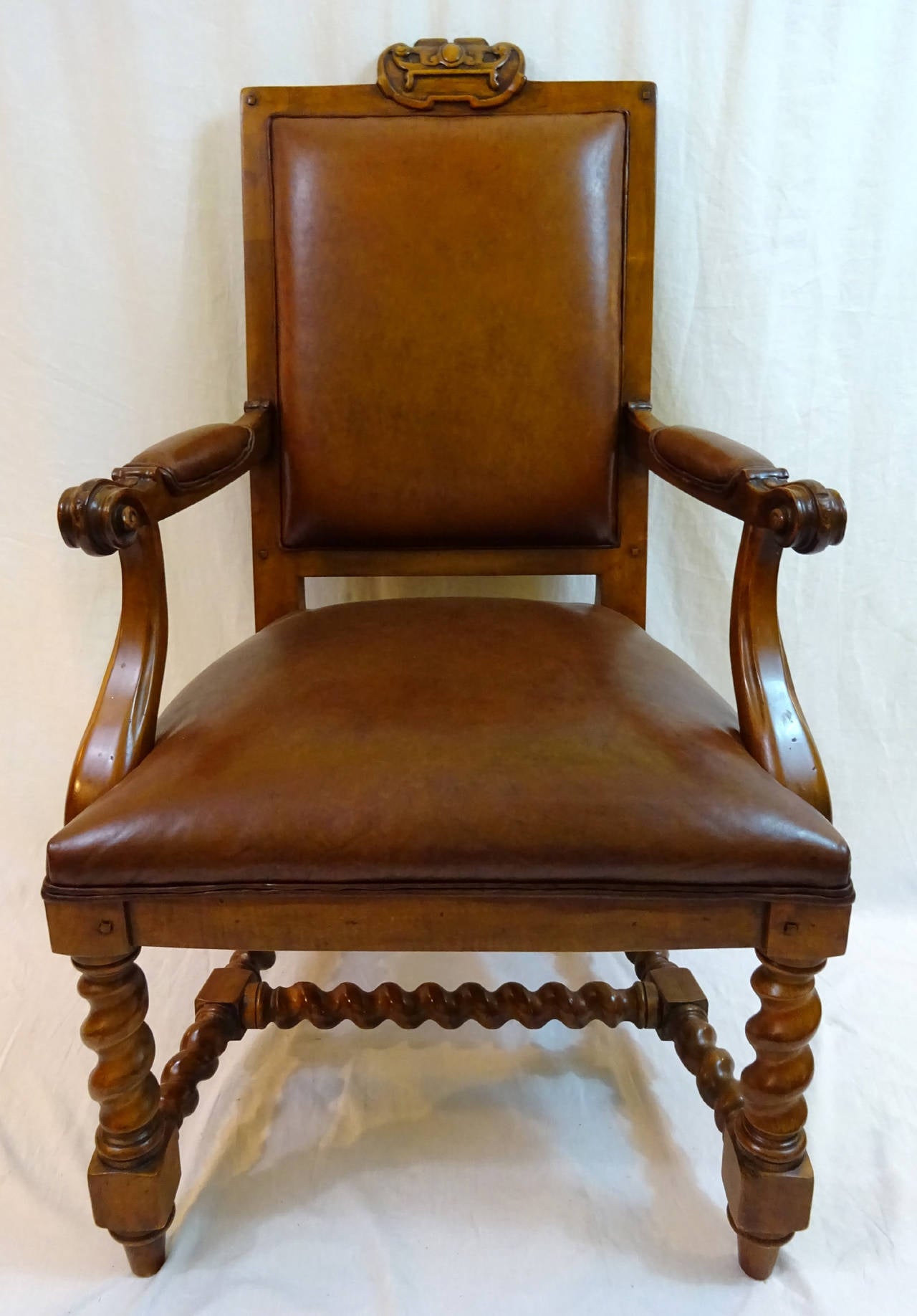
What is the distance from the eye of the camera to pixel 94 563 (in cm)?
141

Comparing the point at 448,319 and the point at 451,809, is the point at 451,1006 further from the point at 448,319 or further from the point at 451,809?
the point at 448,319

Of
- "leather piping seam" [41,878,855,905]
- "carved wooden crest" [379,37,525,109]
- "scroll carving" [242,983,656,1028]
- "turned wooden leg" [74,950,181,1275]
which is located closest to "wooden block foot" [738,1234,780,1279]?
"scroll carving" [242,983,656,1028]

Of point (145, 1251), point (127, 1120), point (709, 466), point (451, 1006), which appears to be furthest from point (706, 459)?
point (145, 1251)

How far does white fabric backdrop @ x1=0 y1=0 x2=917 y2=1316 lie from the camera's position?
962 mm

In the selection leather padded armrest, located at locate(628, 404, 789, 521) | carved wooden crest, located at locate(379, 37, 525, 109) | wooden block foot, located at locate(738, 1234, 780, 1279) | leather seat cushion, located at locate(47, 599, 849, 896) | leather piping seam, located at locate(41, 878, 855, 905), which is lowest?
wooden block foot, located at locate(738, 1234, 780, 1279)

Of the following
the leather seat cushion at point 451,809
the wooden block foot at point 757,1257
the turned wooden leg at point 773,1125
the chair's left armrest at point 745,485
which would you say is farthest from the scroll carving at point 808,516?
the wooden block foot at point 757,1257

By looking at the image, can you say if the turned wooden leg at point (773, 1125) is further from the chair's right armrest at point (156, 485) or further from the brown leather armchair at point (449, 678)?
the chair's right armrest at point (156, 485)

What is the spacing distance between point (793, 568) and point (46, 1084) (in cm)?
113

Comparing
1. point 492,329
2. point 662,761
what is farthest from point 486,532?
point 662,761

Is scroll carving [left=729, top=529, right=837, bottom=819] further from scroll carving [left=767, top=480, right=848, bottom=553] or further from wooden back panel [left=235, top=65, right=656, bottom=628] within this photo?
wooden back panel [left=235, top=65, right=656, bottom=628]

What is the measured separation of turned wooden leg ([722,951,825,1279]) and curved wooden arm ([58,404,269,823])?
1.76 feet

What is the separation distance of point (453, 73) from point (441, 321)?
0.29 meters

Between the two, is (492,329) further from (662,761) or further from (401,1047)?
(401,1047)

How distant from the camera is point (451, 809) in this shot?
74cm
